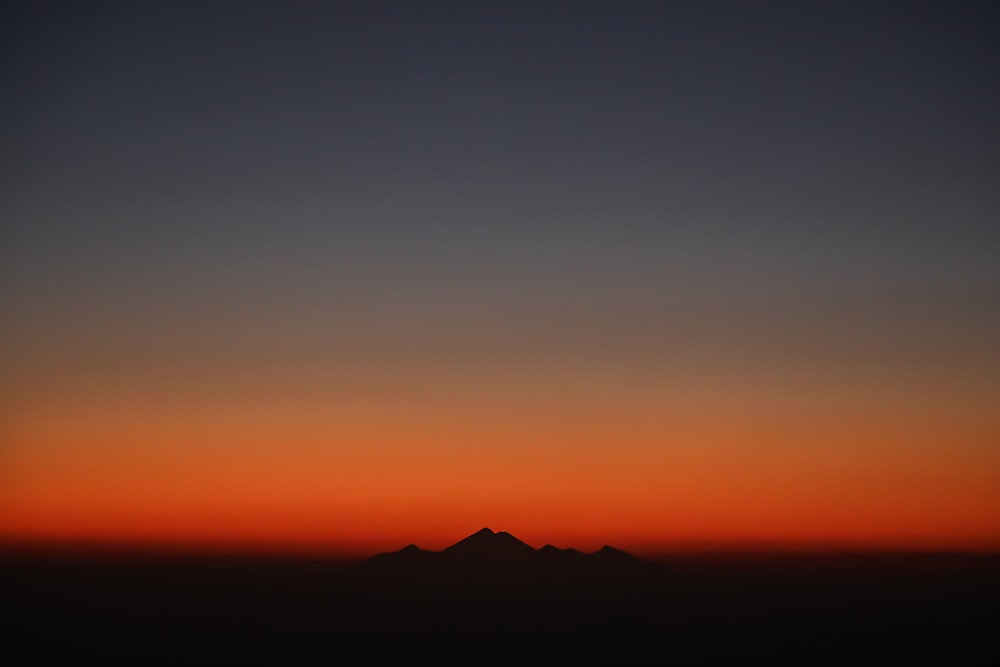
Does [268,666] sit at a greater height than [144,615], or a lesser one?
lesser

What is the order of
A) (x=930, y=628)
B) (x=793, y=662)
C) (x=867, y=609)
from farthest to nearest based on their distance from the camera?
(x=867, y=609) → (x=930, y=628) → (x=793, y=662)

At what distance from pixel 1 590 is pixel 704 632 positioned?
481ft

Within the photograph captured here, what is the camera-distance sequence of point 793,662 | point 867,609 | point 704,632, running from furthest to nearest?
point 867,609
point 704,632
point 793,662

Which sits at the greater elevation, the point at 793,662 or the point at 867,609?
the point at 867,609

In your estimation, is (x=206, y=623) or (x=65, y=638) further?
(x=206, y=623)

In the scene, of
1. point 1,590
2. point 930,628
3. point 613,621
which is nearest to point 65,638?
point 1,590

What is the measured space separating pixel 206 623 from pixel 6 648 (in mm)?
46400

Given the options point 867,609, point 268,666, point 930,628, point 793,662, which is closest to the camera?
point 793,662

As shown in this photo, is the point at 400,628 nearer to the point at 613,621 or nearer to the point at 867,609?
the point at 613,621

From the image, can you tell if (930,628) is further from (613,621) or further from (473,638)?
(473,638)

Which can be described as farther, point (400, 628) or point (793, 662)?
point (400, 628)

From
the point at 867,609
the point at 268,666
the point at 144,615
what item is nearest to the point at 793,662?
the point at 867,609

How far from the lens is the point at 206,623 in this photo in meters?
180

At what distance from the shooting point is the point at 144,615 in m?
182
